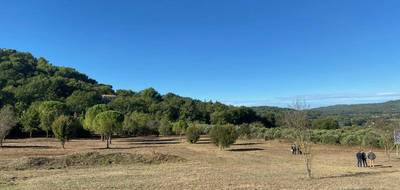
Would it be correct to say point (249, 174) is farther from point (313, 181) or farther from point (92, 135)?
point (92, 135)

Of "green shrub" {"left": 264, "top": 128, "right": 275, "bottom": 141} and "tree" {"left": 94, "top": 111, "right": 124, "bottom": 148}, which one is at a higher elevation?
"tree" {"left": 94, "top": 111, "right": 124, "bottom": 148}

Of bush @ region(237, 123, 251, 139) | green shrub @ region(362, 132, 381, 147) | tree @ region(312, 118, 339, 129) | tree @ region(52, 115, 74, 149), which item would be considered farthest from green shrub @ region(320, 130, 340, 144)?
tree @ region(52, 115, 74, 149)

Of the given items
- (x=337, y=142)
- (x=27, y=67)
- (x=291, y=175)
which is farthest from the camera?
(x=27, y=67)

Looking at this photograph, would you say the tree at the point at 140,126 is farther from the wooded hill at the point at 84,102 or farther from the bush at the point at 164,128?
the wooded hill at the point at 84,102

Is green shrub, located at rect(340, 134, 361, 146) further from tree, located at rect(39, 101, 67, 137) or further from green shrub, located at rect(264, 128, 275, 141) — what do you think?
tree, located at rect(39, 101, 67, 137)

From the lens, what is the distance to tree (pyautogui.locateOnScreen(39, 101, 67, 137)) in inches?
3236

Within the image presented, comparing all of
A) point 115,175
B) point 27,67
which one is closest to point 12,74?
point 27,67

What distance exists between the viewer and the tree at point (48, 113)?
8219 centimetres

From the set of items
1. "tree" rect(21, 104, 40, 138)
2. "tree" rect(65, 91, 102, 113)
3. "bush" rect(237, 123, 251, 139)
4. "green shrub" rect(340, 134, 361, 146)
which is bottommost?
"green shrub" rect(340, 134, 361, 146)

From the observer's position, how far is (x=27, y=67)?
578ft

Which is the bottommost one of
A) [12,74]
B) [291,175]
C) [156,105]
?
[291,175]

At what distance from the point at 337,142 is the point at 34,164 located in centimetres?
4615

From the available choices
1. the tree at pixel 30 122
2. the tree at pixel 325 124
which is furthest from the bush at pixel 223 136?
the tree at pixel 30 122

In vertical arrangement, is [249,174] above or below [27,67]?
below
